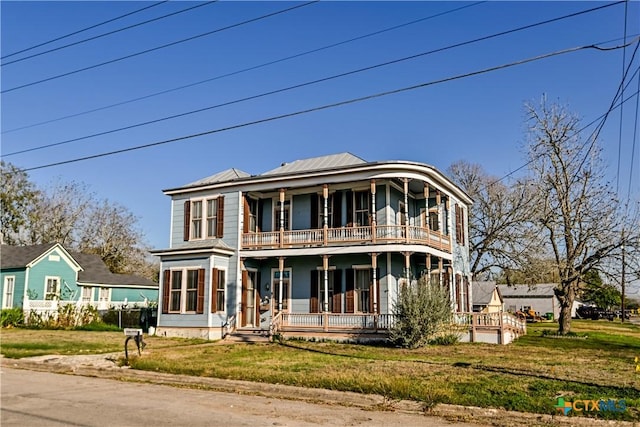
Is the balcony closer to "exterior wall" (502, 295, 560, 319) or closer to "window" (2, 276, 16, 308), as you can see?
"window" (2, 276, 16, 308)

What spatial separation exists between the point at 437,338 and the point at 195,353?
28.3 ft

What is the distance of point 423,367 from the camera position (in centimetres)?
1322

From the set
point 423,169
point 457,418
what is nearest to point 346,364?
point 457,418

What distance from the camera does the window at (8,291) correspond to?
32844 mm

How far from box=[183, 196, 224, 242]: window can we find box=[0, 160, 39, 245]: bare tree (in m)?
33.9

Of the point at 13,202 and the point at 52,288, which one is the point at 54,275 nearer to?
the point at 52,288

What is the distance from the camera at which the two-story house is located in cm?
2253

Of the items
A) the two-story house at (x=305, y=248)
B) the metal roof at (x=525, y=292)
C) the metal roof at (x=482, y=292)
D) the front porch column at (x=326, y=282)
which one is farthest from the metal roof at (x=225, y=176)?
the metal roof at (x=525, y=292)

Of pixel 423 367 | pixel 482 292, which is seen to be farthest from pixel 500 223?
pixel 423 367

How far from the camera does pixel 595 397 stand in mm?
9273

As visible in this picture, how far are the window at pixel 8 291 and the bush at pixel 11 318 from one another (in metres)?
2.42

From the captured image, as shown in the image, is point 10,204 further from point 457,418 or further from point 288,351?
point 457,418

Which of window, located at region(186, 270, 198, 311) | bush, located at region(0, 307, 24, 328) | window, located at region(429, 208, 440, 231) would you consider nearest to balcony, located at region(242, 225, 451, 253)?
window, located at region(429, 208, 440, 231)

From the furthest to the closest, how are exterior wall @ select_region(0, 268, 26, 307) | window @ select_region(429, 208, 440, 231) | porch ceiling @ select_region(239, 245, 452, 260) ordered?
1. exterior wall @ select_region(0, 268, 26, 307)
2. window @ select_region(429, 208, 440, 231)
3. porch ceiling @ select_region(239, 245, 452, 260)
